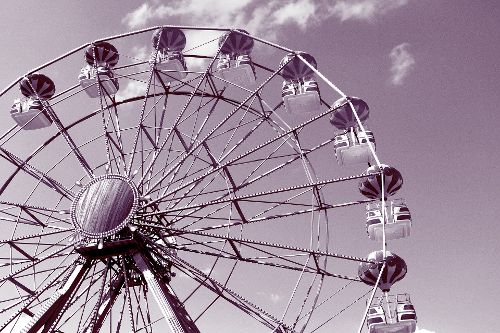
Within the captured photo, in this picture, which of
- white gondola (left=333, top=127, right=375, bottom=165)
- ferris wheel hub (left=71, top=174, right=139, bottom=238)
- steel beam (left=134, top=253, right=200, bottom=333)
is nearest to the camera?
steel beam (left=134, top=253, right=200, bottom=333)

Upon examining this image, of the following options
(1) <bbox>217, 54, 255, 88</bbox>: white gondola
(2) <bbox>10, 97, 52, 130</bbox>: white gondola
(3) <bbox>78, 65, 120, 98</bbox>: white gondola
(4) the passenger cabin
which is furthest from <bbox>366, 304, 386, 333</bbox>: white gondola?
(2) <bbox>10, 97, 52, 130</bbox>: white gondola

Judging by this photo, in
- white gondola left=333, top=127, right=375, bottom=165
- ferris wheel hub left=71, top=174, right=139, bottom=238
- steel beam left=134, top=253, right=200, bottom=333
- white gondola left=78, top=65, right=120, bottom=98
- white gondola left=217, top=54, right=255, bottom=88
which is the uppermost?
white gondola left=217, top=54, right=255, bottom=88

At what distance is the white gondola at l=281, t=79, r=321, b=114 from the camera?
15.9m

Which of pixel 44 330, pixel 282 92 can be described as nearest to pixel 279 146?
pixel 282 92

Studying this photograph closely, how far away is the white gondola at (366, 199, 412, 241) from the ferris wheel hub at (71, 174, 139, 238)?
5.25 metres

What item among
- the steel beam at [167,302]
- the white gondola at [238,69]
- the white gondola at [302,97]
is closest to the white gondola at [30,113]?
the white gondola at [238,69]

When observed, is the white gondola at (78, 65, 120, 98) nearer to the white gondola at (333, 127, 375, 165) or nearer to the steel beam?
the steel beam

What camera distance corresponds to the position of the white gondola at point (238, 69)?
16.2 meters

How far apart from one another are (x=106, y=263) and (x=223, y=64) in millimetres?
6302

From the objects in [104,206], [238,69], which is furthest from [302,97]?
[104,206]

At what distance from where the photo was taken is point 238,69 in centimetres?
1622

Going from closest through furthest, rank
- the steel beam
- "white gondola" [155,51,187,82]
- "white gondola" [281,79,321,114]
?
the steel beam, "white gondola" [281,79,321,114], "white gondola" [155,51,187,82]

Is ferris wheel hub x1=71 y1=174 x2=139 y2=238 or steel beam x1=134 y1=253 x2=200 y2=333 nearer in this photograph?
steel beam x1=134 y1=253 x2=200 y2=333

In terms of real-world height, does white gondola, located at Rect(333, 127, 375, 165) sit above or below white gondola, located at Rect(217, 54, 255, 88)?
below
